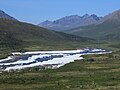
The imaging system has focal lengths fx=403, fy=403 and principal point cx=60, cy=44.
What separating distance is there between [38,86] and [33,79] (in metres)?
11.6

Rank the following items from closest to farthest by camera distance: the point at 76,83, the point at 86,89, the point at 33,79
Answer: the point at 86,89 < the point at 76,83 < the point at 33,79

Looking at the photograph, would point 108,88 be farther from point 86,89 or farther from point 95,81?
point 95,81

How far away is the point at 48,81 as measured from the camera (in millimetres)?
88812

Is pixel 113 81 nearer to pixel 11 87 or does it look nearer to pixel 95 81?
pixel 95 81

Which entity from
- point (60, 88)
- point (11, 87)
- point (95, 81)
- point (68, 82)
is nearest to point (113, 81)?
point (95, 81)

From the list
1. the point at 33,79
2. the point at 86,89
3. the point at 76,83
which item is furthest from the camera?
the point at 33,79

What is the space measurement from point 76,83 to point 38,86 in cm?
918

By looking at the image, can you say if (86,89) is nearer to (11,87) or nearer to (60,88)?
(60,88)

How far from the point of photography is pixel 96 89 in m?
76.4

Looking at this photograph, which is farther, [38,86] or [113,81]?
[113,81]

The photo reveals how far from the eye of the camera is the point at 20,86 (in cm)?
8062

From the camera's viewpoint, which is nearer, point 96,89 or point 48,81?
point 96,89

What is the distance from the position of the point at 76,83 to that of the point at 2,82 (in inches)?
620

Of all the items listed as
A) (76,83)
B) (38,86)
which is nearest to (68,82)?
(76,83)
